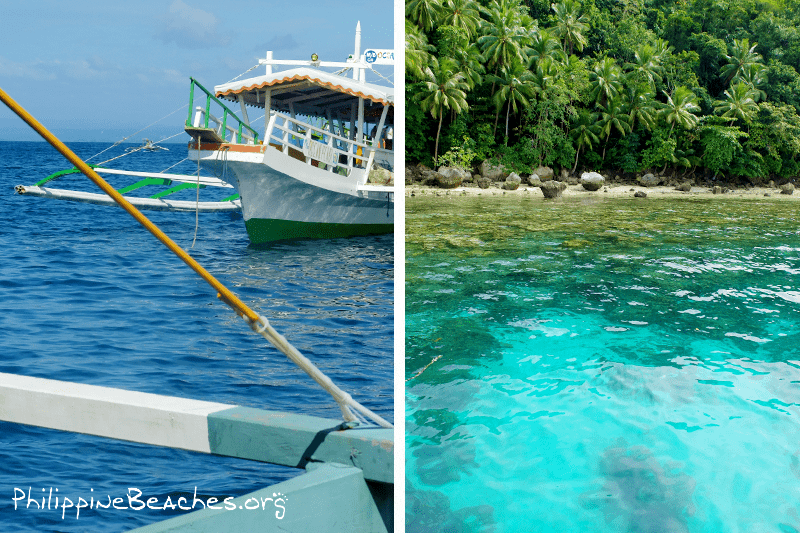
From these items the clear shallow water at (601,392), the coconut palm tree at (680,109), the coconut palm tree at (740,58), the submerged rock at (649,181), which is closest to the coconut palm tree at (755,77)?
the coconut palm tree at (740,58)

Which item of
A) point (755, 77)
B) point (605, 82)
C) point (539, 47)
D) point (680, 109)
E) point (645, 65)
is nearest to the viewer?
point (539, 47)

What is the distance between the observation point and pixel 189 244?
10.9 metres

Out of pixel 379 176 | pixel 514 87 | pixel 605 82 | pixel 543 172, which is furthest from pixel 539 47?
pixel 379 176

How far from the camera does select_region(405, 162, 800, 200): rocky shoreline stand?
2336 cm

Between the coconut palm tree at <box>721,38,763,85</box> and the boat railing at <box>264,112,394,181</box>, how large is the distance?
2408 cm

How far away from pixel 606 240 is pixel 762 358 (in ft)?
25.0

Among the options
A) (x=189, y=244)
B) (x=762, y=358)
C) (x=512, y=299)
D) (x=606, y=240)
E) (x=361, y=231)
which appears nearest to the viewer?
(x=762, y=358)

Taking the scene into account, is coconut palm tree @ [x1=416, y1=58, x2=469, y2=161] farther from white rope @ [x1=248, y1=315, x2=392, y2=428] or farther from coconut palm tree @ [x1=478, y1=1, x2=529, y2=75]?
white rope @ [x1=248, y1=315, x2=392, y2=428]

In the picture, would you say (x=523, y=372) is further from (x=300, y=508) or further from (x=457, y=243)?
(x=457, y=243)

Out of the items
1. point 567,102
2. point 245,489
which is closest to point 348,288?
point 245,489

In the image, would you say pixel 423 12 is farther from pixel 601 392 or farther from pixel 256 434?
pixel 256 434

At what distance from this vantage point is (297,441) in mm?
1649

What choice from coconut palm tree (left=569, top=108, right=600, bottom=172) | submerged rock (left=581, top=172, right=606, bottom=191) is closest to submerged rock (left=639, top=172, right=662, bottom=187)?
submerged rock (left=581, top=172, right=606, bottom=191)

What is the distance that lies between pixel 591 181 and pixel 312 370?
84.0 ft
